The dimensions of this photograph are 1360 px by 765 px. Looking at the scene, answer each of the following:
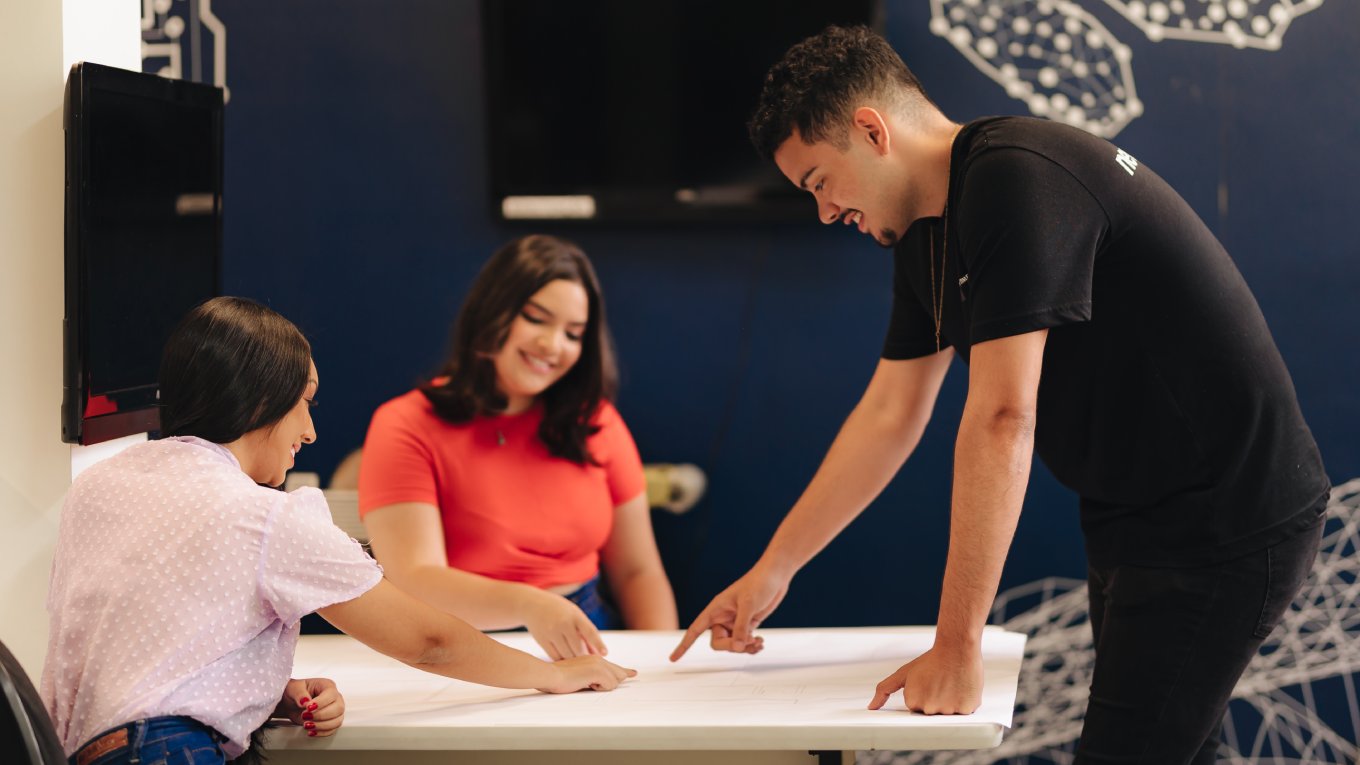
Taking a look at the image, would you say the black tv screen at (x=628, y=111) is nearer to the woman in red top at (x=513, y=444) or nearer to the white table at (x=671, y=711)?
the woman in red top at (x=513, y=444)

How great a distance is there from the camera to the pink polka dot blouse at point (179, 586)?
1332 millimetres

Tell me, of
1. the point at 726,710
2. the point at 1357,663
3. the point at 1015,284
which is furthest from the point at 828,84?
Result: the point at 1357,663

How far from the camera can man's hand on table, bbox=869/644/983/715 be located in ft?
4.82

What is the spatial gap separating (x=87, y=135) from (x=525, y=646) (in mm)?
969

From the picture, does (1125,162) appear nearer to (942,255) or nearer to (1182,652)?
(942,255)

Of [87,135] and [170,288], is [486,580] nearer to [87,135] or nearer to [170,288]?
[170,288]

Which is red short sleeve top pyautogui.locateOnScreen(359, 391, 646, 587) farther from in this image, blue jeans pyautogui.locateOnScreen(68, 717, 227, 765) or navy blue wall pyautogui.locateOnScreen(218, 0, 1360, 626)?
blue jeans pyautogui.locateOnScreen(68, 717, 227, 765)

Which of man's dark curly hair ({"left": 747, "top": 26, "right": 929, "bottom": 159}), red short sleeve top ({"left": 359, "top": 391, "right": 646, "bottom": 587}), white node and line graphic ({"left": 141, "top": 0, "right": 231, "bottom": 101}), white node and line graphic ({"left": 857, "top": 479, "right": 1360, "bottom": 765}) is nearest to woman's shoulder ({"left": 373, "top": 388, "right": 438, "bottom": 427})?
red short sleeve top ({"left": 359, "top": 391, "right": 646, "bottom": 587})

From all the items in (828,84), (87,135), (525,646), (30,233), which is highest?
(828,84)

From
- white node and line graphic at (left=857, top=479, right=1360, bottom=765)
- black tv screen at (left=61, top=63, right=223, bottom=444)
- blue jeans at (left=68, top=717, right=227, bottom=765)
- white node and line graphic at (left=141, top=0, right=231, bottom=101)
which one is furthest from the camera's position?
white node and line graphic at (left=141, top=0, right=231, bottom=101)

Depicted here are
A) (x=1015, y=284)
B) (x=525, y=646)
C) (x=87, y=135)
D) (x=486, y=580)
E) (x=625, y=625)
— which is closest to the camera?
(x=1015, y=284)

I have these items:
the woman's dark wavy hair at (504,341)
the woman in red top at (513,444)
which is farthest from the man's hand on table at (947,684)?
the woman's dark wavy hair at (504,341)

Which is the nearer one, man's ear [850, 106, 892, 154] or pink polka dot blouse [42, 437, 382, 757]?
pink polka dot blouse [42, 437, 382, 757]

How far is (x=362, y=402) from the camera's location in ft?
9.71
